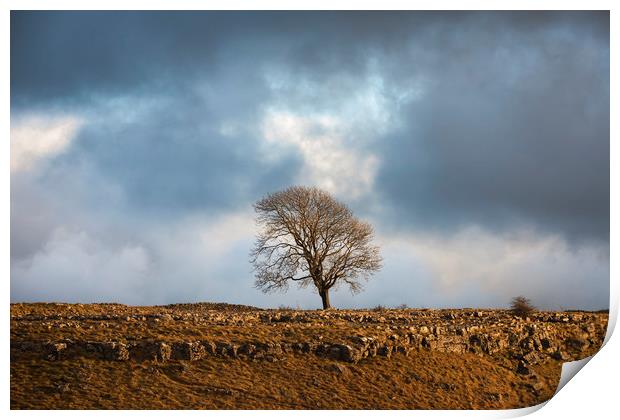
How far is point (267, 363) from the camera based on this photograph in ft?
58.1

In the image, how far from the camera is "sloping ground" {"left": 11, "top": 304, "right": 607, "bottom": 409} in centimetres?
1608

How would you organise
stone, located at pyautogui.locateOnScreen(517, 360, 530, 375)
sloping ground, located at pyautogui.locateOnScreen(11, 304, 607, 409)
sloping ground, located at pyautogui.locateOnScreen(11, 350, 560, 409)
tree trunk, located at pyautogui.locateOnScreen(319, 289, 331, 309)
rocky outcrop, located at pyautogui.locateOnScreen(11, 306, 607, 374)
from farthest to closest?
tree trunk, located at pyautogui.locateOnScreen(319, 289, 331, 309) → stone, located at pyautogui.locateOnScreen(517, 360, 530, 375) → rocky outcrop, located at pyautogui.locateOnScreen(11, 306, 607, 374) → sloping ground, located at pyautogui.locateOnScreen(11, 304, 607, 409) → sloping ground, located at pyautogui.locateOnScreen(11, 350, 560, 409)

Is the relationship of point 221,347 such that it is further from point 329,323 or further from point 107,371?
point 329,323

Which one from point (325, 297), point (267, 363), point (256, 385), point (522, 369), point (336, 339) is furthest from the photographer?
point (325, 297)

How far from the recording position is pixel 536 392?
65.4ft

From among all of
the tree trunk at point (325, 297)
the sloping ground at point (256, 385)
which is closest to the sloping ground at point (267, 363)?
the sloping ground at point (256, 385)

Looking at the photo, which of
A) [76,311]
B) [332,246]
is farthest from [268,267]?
[76,311]

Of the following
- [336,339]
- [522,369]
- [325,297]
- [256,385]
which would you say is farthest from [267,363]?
[325,297]

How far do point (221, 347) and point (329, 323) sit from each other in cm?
521

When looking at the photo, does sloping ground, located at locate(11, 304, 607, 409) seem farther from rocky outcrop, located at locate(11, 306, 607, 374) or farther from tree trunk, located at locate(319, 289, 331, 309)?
tree trunk, located at locate(319, 289, 331, 309)

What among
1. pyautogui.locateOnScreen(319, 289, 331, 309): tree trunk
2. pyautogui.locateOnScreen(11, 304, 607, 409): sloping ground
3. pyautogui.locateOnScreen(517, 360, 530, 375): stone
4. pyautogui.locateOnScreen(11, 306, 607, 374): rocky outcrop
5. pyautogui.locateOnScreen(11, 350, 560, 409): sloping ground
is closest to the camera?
pyautogui.locateOnScreen(11, 350, 560, 409): sloping ground

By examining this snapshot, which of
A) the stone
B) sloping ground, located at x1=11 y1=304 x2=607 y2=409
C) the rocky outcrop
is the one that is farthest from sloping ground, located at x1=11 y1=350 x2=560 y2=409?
the stone

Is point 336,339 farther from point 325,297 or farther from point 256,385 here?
point 325,297

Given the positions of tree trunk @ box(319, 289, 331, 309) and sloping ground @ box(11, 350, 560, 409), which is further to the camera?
tree trunk @ box(319, 289, 331, 309)
